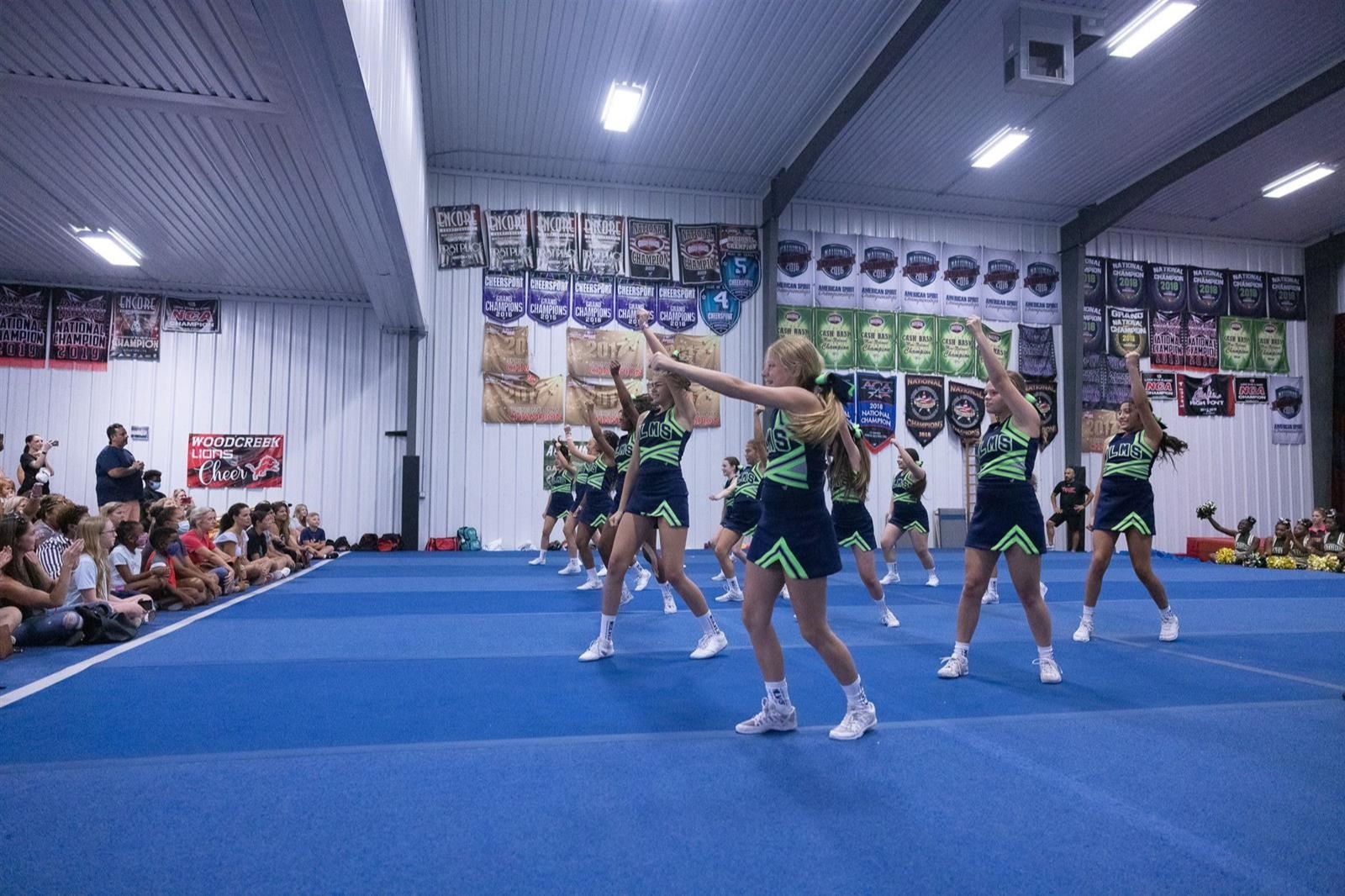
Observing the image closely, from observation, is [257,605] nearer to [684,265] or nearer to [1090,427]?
[684,265]

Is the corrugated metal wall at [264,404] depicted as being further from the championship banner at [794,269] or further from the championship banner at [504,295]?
the championship banner at [794,269]

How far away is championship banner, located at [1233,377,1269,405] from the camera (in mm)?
17594

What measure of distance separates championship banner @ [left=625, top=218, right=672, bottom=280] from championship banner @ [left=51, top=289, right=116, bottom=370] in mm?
9437

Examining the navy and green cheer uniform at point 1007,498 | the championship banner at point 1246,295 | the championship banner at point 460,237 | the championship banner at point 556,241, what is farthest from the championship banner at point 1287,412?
the championship banner at point 460,237

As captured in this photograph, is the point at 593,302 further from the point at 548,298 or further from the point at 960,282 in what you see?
the point at 960,282

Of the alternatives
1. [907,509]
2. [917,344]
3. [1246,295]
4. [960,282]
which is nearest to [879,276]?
[917,344]

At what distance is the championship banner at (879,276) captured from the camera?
16.3m

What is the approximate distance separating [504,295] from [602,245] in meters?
2.14

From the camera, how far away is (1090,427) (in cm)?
1669

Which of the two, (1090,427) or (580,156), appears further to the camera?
(1090,427)

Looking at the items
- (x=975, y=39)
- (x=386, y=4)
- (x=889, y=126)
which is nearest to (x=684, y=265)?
(x=889, y=126)

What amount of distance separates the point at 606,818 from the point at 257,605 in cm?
621

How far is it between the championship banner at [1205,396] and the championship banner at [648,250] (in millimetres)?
11575

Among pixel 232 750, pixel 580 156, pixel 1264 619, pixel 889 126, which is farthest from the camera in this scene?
pixel 580 156
